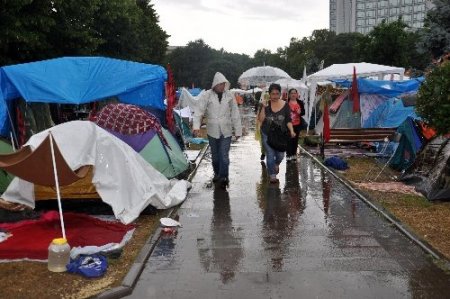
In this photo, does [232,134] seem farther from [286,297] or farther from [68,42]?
[68,42]

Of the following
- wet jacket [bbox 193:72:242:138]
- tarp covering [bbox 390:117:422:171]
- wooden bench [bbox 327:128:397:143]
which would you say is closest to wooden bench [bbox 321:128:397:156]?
wooden bench [bbox 327:128:397:143]

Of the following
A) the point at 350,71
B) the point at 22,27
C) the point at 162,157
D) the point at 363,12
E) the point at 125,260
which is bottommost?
the point at 125,260

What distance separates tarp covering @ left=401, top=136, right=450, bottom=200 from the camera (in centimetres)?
837

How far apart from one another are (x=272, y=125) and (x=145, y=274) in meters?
5.21

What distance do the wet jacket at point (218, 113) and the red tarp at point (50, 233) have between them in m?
3.15

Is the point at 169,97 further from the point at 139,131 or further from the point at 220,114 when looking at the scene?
the point at 139,131

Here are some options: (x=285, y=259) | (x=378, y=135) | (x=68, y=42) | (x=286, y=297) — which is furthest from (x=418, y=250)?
(x=68, y=42)

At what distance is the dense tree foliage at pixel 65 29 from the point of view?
48.1 ft

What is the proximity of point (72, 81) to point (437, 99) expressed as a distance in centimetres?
601

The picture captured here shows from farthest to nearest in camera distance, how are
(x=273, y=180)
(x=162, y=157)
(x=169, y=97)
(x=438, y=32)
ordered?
(x=438, y=32) → (x=169, y=97) → (x=273, y=180) → (x=162, y=157)

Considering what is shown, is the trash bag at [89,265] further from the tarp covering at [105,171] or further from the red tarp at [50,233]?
→ the tarp covering at [105,171]

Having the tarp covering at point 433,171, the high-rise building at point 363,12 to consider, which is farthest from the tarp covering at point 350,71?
the high-rise building at point 363,12

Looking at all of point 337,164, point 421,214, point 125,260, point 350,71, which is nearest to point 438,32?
point 350,71

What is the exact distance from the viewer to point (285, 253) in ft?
19.3
